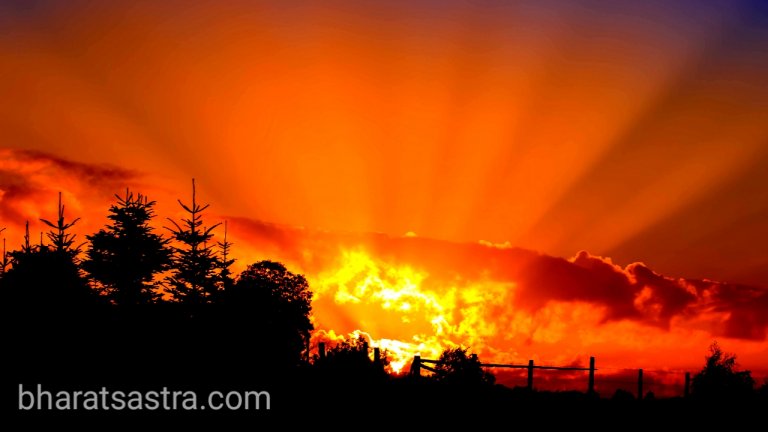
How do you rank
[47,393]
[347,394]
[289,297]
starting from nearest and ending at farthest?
[347,394] < [47,393] < [289,297]

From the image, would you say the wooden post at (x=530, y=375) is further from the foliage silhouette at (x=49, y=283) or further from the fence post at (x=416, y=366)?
the foliage silhouette at (x=49, y=283)

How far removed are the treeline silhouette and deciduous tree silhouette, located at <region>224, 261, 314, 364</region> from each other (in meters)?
0.50

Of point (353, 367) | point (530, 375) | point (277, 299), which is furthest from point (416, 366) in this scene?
point (277, 299)

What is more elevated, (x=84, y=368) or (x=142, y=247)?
(x=142, y=247)

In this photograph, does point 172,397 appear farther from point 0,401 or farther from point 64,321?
point 64,321

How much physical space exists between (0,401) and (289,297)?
5462 cm

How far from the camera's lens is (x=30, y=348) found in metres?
39.5

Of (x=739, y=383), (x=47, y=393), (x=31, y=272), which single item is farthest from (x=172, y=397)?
(x=739, y=383)

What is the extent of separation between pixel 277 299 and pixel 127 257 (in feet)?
87.9

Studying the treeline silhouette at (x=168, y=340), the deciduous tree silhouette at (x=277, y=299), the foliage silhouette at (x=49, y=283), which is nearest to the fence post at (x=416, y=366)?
the treeline silhouette at (x=168, y=340)

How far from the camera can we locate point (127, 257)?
5650 cm

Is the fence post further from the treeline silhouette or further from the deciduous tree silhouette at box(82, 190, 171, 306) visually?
the deciduous tree silhouette at box(82, 190, 171, 306)

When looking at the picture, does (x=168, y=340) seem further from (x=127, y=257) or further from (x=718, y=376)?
(x=718, y=376)

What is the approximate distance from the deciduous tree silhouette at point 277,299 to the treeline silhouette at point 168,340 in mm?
504
